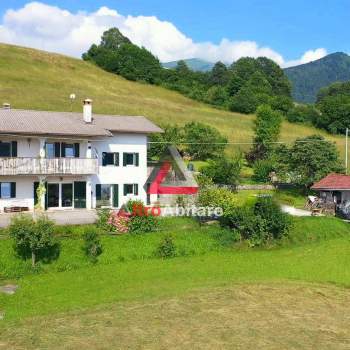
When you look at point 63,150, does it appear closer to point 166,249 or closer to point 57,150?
point 57,150

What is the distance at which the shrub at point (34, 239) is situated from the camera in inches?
1029

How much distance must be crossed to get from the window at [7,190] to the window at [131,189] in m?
8.60

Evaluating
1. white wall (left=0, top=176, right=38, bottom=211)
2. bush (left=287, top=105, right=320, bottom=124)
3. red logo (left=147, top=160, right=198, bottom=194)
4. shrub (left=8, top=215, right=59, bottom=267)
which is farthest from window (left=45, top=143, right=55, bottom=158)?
bush (left=287, top=105, right=320, bottom=124)

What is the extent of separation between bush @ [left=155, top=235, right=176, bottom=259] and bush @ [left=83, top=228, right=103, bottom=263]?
3.49 metres

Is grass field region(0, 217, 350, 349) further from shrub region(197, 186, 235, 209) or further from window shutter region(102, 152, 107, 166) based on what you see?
window shutter region(102, 152, 107, 166)

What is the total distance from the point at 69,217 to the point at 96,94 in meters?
67.2

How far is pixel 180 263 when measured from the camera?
28.4m

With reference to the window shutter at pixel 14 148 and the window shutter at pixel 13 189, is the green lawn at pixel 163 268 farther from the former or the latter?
the window shutter at pixel 14 148

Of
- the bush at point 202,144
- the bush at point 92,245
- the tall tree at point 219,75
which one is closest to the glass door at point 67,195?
the bush at point 92,245

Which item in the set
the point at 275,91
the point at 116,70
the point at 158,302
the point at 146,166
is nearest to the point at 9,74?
the point at 116,70

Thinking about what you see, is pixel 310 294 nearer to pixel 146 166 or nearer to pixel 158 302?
pixel 158 302

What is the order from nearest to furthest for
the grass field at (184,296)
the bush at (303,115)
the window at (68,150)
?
the grass field at (184,296) → the window at (68,150) → the bush at (303,115)

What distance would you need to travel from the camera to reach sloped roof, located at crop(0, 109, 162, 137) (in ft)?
115

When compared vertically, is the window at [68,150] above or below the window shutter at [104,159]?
above
